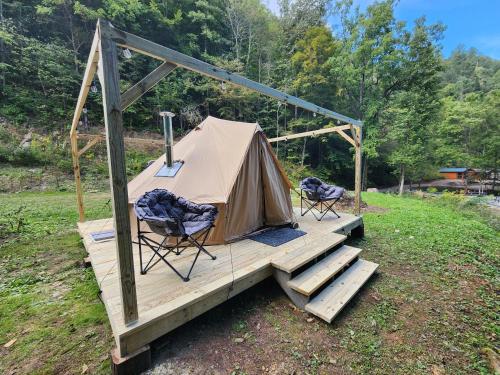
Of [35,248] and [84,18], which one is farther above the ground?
[84,18]

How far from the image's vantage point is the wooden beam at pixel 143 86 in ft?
5.44

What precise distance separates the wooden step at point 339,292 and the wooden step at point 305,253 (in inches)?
14.8

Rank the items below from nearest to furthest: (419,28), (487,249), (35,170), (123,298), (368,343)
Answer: (123,298) < (368,343) < (487,249) < (35,170) < (419,28)

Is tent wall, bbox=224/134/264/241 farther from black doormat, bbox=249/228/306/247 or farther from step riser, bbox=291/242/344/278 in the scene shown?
step riser, bbox=291/242/344/278

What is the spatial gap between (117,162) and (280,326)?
2.05 metres

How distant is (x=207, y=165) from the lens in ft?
11.8

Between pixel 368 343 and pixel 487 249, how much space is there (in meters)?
3.99

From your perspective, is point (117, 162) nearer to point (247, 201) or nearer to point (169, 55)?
point (169, 55)

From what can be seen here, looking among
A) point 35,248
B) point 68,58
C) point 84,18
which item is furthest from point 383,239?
point 84,18

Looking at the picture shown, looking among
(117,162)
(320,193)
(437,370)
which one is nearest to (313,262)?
(437,370)

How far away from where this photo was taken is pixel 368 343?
6.60 ft

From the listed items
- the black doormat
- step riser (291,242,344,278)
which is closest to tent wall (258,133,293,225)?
the black doormat

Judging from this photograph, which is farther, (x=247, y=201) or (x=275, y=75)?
(x=275, y=75)

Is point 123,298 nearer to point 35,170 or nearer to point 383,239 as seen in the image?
point 383,239
